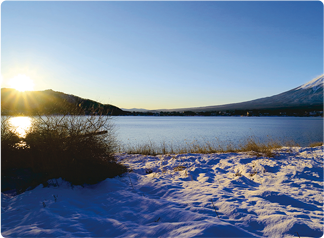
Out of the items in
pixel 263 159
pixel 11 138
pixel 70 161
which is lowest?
pixel 263 159

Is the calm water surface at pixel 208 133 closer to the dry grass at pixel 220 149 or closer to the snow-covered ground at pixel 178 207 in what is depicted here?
the dry grass at pixel 220 149

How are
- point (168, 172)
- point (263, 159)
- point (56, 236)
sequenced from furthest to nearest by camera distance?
point (263, 159), point (168, 172), point (56, 236)

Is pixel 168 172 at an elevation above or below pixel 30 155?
below

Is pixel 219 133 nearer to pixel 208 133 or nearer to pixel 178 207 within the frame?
pixel 208 133

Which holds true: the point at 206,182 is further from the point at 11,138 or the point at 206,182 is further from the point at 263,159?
the point at 11,138

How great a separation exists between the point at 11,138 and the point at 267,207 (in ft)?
24.1

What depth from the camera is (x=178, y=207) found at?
400cm

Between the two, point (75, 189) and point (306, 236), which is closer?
point (306, 236)

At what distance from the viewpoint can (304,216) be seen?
3.59m

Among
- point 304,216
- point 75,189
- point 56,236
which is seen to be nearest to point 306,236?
point 304,216

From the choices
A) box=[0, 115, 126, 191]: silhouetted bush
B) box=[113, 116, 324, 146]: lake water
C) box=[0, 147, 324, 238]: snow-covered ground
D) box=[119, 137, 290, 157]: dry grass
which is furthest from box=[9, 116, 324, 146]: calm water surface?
box=[0, 147, 324, 238]: snow-covered ground

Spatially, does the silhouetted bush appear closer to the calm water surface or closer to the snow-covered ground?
the snow-covered ground

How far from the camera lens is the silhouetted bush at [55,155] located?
5289 millimetres

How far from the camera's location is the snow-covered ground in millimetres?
3061
